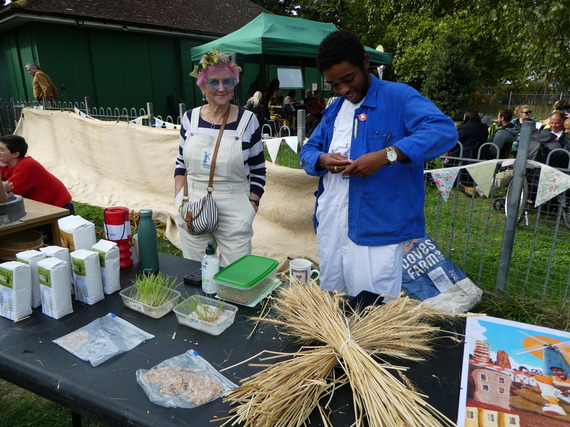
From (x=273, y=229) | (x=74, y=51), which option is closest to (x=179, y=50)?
(x=74, y=51)

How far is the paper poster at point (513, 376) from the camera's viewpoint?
1.10 meters

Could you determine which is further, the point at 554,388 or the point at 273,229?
the point at 273,229

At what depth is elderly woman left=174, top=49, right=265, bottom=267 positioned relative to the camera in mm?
2447

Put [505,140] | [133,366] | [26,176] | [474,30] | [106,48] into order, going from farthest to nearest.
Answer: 1. [474,30]
2. [106,48]
3. [505,140]
4. [26,176]
5. [133,366]

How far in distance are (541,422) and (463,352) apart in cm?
32

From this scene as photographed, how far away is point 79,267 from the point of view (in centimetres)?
173

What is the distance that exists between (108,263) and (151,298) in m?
0.30

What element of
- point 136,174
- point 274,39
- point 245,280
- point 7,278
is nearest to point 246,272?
point 245,280

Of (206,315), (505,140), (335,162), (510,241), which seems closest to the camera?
(206,315)

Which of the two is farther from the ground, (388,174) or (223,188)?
(388,174)

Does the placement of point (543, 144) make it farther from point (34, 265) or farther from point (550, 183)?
point (34, 265)

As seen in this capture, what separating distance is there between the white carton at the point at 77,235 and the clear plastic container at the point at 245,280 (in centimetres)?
68

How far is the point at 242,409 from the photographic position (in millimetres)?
1074

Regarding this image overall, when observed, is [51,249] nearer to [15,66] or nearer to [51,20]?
[51,20]
